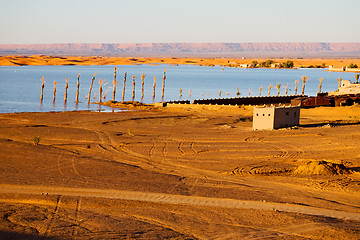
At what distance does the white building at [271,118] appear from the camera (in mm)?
31484

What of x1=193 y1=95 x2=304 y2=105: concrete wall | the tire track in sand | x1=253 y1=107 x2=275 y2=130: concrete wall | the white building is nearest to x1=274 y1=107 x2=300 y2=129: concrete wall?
the white building

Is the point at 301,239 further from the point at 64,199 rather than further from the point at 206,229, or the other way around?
the point at 64,199

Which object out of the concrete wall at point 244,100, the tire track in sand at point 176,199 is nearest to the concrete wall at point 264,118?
the tire track in sand at point 176,199

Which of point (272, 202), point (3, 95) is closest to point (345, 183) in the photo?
point (272, 202)

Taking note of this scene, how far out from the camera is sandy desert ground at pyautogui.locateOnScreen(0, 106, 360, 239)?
1213cm

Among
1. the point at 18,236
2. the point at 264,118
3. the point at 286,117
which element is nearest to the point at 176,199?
the point at 18,236

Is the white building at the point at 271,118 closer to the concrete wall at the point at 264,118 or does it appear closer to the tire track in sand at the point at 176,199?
the concrete wall at the point at 264,118

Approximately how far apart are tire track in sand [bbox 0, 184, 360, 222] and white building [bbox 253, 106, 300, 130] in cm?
1718

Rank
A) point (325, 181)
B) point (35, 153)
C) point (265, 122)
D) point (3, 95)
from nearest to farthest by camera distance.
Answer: point (325, 181), point (35, 153), point (265, 122), point (3, 95)

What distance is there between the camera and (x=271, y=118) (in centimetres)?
3144

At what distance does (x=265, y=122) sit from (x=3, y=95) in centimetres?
5039

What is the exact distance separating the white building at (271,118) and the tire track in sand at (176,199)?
17184 millimetres

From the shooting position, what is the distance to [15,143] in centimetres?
2525

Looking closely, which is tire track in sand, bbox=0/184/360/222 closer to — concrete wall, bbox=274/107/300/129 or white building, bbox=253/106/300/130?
white building, bbox=253/106/300/130
